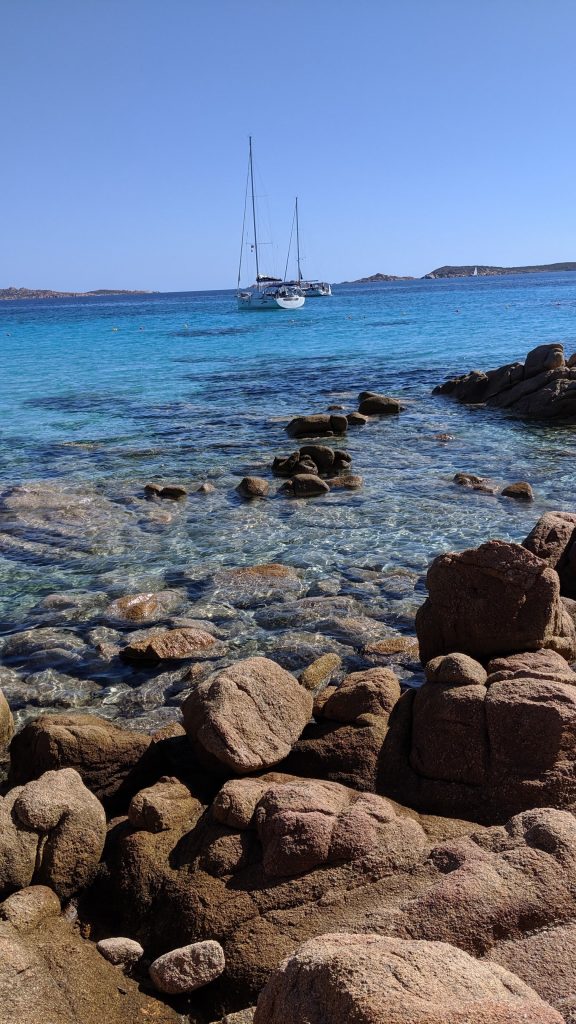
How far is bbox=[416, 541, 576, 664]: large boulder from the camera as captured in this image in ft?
27.0

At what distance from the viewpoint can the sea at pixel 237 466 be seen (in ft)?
44.0

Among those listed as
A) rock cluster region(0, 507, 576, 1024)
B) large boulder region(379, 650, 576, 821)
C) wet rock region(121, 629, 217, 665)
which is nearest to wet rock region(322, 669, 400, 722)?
rock cluster region(0, 507, 576, 1024)

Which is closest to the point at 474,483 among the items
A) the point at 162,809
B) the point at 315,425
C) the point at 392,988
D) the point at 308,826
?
the point at 315,425

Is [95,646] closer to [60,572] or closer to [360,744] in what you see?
[60,572]

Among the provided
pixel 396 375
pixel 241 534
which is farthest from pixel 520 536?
pixel 396 375

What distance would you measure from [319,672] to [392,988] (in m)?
5.78

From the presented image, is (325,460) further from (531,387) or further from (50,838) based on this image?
(50,838)

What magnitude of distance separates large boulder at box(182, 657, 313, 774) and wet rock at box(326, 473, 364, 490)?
35.2 feet

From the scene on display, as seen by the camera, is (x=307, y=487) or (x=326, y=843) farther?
(x=307, y=487)

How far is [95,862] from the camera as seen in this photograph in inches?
238

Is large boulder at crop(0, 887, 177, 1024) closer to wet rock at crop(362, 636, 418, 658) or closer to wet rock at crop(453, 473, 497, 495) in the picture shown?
wet rock at crop(362, 636, 418, 658)

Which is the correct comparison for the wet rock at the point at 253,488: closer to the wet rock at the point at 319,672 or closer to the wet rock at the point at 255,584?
the wet rock at the point at 255,584

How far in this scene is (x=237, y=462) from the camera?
2075 centimetres

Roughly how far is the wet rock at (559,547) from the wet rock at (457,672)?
410 centimetres
